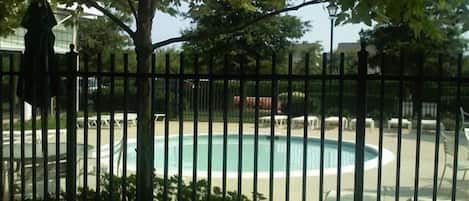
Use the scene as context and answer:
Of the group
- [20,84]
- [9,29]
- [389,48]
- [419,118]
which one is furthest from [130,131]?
[389,48]

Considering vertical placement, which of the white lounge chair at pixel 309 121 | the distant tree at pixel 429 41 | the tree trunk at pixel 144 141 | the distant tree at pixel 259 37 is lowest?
the white lounge chair at pixel 309 121

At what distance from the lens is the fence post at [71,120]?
5211mm

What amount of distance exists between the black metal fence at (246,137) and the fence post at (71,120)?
12 mm

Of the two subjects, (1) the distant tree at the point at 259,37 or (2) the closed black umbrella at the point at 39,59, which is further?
(1) the distant tree at the point at 259,37

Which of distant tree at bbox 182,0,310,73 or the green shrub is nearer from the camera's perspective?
the green shrub

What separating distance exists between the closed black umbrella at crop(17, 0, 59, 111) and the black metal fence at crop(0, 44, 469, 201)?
8 cm

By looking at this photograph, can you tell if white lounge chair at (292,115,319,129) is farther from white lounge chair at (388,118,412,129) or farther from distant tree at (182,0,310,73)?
distant tree at (182,0,310,73)

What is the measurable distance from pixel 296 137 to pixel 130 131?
5580mm

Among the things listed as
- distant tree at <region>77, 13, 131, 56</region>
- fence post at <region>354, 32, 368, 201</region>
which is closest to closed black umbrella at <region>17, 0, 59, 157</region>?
fence post at <region>354, 32, 368, 201</region>

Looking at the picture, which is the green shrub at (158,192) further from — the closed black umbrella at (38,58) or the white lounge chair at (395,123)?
the white lounge chair at (395,123)

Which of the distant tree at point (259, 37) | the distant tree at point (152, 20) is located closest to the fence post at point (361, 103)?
the distant tree at point (152, 20)

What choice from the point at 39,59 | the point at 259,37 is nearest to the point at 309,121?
the point at 259,37

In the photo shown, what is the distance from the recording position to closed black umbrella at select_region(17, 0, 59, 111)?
5.23 m

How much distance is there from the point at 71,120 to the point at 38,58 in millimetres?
680
